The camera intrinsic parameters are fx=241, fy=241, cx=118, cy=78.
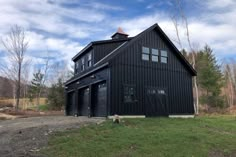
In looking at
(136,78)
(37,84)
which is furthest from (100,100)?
(37,84)

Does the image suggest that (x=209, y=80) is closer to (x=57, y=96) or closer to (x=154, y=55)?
(x=154, y=55)

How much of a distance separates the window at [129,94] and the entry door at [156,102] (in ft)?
4.13

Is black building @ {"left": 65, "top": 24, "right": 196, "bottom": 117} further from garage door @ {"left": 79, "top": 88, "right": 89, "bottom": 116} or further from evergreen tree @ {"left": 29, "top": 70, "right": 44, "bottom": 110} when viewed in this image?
evergreen tree @ {"left": 29, "top": 70, "right": 44, "bottom": 110}

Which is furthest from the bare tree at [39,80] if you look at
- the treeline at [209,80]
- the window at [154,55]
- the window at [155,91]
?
the window at [155,91]

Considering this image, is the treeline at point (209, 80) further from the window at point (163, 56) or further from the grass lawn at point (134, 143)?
the grass lawn at point (134, 143)

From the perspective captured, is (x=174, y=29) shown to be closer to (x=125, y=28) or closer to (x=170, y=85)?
(x=125, y=28)

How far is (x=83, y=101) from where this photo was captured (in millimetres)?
20891

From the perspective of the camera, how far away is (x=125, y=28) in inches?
901

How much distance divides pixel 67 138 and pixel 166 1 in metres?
21.8

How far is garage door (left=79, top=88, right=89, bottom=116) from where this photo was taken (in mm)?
19953

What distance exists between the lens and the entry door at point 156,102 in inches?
672

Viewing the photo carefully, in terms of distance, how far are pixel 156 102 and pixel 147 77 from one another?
1.94 metres

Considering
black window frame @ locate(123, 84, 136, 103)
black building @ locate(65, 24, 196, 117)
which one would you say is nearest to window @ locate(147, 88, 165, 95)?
black building @ locate(65, 24, 196, 117)

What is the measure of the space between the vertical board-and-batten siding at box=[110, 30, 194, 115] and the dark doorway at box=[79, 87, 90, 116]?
4.84 metres
